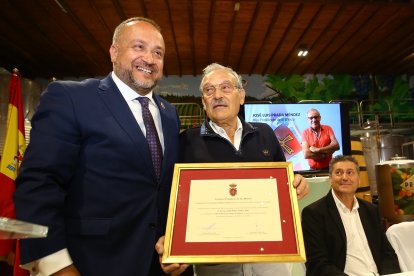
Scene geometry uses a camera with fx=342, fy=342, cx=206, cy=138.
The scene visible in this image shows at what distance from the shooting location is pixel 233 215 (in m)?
1.68

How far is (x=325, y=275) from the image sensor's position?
282cm

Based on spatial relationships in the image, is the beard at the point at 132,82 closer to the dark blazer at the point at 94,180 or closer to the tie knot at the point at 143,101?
the tie knot at the point at 143,101

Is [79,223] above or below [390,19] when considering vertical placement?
below

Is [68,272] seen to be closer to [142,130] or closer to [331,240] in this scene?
[142,130]

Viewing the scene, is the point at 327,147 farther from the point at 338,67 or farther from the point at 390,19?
the point at 338,67

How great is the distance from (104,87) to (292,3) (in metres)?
5.76

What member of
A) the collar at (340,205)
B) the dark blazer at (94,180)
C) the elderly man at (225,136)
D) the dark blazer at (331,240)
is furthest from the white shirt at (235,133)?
the collar at (340,205)

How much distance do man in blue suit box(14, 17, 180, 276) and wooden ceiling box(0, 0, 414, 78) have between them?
5.30m

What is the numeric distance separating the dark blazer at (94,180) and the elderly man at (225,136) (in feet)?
1.93

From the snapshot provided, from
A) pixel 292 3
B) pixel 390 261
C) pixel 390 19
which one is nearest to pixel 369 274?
pixel 390 261

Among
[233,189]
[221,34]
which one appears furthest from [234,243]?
[221,34]

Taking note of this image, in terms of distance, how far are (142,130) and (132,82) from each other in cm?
29

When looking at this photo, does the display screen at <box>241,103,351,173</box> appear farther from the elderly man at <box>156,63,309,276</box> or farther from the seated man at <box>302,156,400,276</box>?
the elderly man at <box>156,63,309,276</box>

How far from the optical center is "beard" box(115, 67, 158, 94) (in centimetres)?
195
